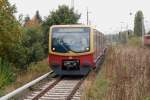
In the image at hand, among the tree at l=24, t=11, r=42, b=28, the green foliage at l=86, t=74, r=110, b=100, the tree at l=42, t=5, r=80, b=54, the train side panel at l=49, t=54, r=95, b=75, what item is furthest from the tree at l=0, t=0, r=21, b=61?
the tree at l=42, t=5, r=80, b=54

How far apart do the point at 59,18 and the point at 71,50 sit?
17.0 m

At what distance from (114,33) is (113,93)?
470ft

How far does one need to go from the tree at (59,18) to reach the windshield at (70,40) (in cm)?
1468

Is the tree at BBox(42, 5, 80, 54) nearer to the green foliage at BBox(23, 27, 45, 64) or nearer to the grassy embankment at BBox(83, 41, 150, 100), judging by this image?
the green foliage at BBox(23, 27, 45, 64)

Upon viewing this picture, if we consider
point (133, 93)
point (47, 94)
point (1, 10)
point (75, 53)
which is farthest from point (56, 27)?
point (133, 93)

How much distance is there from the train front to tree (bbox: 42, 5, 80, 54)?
48.2ft

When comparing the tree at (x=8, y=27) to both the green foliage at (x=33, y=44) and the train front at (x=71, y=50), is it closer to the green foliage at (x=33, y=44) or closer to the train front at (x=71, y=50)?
the train front at (x=71, y=50)

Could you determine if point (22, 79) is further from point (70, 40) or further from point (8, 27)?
point (8, 27)

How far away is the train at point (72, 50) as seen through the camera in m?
21.2

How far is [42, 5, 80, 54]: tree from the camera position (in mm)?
37531

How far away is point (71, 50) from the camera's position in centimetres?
2133

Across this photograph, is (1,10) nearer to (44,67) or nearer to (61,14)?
(44,67)

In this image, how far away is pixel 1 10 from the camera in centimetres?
2231

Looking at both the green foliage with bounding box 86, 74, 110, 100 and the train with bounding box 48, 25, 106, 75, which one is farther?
the train with bounding box 48, 25, 106, 75
